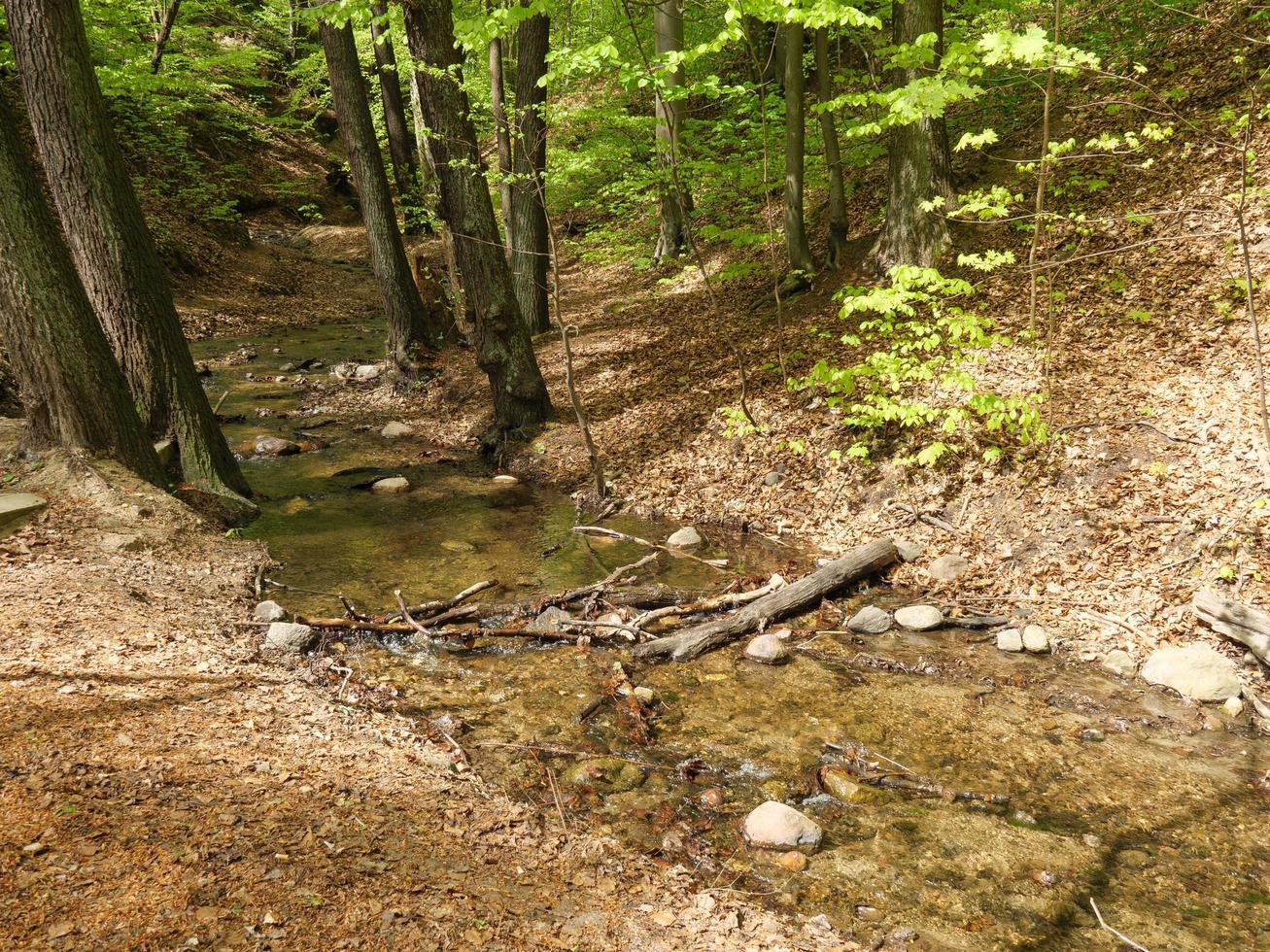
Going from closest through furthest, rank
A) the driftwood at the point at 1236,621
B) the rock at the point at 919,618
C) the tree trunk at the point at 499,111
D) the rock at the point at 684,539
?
the driftwood at the point at 1236,621 < the rock at the point at 919,618 < the rock at the point at 684,539 < the tree trunk at the point at 499,111

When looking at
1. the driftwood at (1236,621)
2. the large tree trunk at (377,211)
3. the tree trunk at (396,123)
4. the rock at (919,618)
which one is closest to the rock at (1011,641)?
the rock at (919,618)

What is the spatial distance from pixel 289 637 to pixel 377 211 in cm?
894

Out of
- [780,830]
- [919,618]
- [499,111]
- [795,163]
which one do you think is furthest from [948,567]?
[499,111]

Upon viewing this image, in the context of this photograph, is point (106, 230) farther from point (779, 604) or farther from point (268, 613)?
point (779, 604)

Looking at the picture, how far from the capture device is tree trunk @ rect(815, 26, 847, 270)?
9273 mm

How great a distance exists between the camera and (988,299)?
759 cm

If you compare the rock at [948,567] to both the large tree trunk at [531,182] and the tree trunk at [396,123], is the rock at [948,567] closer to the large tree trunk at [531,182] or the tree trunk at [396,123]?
the large tree trunk at [531,182]

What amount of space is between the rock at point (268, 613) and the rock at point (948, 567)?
486 cm

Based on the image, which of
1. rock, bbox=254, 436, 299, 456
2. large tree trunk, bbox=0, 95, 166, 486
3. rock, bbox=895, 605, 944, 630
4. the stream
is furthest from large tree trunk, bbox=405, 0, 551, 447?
rock, bbox=895, 605, 944, 630

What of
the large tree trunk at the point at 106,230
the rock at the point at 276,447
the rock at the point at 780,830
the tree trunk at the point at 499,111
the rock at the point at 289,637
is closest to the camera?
the rock at the point at 780,830

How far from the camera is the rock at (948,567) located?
218 inches

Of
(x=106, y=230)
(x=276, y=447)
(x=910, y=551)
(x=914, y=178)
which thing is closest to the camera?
(x=910, y=551)

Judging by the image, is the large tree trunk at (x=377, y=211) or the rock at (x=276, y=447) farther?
the large tree trunk at (x=377, y=211)

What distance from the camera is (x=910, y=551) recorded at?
231 inches
